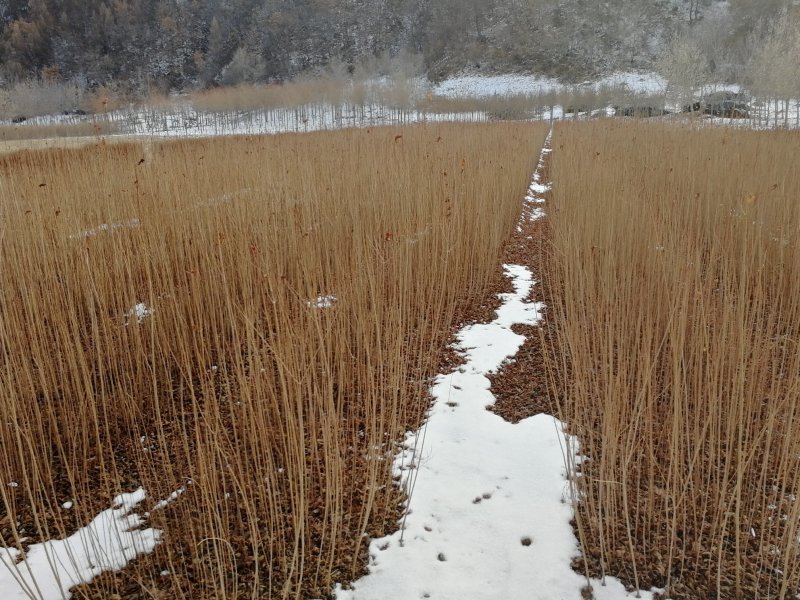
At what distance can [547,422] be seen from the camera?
1.45m

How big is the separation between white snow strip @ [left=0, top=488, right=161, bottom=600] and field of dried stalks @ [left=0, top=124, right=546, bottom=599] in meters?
0.03

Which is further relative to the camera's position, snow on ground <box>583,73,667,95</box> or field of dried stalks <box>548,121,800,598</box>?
snow on ground <box>583,73,667,95</box>

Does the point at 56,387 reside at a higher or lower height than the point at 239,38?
lower

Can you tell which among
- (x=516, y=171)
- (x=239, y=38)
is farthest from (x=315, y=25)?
(x=516, y=171)

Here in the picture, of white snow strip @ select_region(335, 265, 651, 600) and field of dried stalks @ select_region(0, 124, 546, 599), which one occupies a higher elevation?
field of dried stalks @ select_region(0, 124, 546, 599)

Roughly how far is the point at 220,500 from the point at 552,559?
2.36 feet

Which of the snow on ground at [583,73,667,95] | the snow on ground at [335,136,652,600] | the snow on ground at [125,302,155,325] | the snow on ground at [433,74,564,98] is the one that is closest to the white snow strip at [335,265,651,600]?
the snow on ground at [335,136,652,600]

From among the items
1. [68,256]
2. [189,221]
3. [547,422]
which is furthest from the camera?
[189,221]

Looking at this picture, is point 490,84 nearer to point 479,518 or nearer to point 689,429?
point 689,429

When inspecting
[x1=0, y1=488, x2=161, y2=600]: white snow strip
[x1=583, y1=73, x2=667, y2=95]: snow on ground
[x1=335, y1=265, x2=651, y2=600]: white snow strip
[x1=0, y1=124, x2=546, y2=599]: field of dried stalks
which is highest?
[x1=583, y1=73, x2=667, y2=95]: snow on ground

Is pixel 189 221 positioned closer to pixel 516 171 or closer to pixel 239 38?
pixel 516 171

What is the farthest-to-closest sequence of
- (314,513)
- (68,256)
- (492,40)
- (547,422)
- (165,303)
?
(492,40) < (68,256) < (165,303) < (547,422) < (314,513)

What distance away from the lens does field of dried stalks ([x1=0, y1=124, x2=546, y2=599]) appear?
998mm

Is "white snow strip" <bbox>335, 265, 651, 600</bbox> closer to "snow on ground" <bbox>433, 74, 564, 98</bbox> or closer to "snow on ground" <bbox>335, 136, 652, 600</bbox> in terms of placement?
"snow on ground" <bbox>335, 136, 652, 600</bbox>
